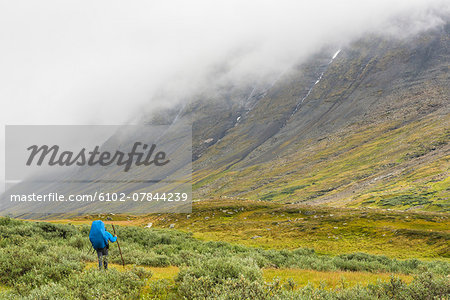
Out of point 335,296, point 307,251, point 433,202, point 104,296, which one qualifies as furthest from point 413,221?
point 104,296

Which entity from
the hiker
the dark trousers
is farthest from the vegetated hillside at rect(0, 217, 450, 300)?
the hiker

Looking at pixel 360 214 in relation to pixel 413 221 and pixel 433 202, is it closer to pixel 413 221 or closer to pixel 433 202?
pixel 413 221

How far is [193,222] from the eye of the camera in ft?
189

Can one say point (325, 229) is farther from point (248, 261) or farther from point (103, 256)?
point (103, 256)

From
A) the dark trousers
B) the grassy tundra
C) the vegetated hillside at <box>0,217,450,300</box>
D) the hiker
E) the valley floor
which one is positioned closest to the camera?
the vegetated hillside at <box>0,217,450,300</box>

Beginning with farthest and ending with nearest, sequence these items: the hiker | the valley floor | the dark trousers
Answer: the valley floor, the hiker, the dark trousers

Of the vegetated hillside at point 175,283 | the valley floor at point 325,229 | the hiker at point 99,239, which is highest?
the hiker at point 99,239

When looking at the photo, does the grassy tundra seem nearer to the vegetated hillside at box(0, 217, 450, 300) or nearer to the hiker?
the vegetated hillside at box(0, 217, 450, 300)

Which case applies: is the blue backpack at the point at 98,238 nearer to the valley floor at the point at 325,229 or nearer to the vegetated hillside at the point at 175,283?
the vegetated hillside at the point at 175,283

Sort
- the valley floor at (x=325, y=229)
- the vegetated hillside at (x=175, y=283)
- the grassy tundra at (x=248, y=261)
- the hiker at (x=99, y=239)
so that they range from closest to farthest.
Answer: the vegetated hillside at (x=175, y=283), the grassy tundra at (x=248, y=261), the hiker at (x=99, y=239), the valley floor at (x=325, y=229)

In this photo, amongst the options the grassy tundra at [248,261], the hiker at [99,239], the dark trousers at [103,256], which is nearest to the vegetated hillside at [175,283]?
the grassy tundra at [248,261]

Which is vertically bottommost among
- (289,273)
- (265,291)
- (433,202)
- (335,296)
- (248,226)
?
(433,202)

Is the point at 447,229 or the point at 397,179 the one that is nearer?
the point at 447,229

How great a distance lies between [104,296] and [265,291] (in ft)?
14.4
